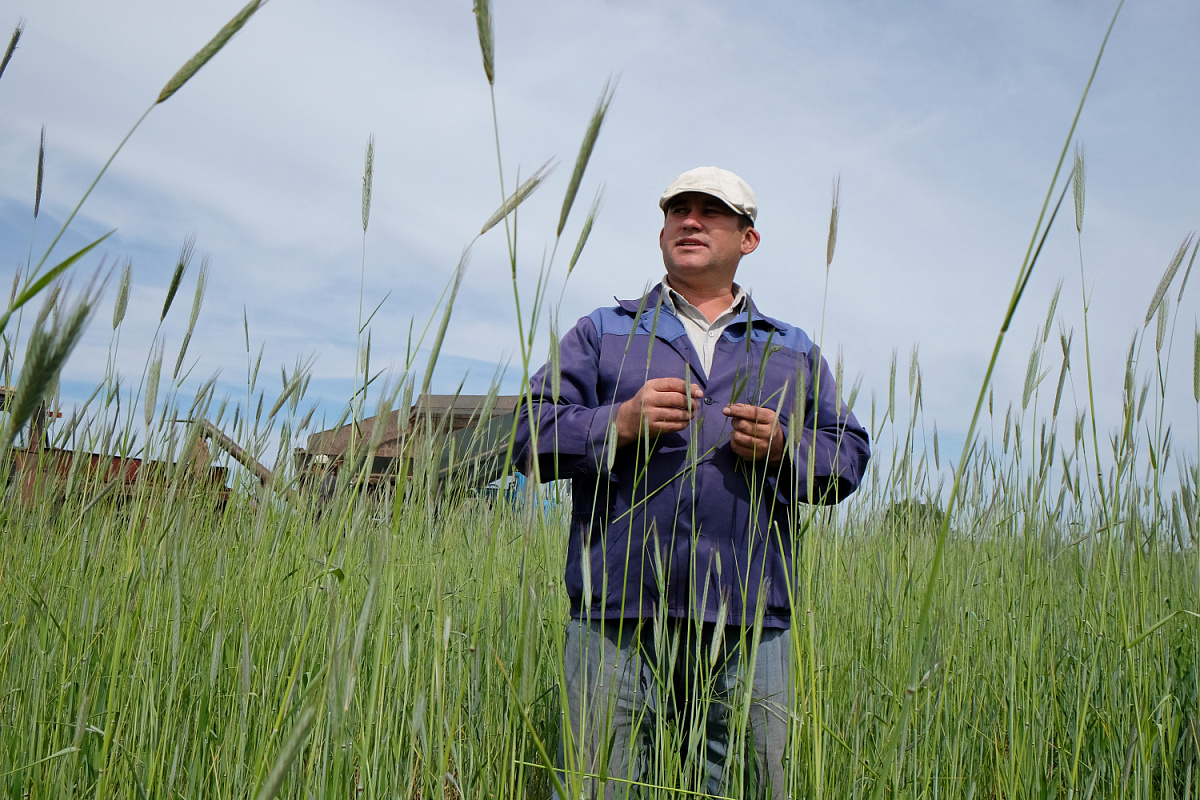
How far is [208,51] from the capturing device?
26.5 inches

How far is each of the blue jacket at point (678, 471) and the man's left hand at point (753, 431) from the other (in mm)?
47

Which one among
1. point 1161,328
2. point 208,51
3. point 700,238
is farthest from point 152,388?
point 1161,328

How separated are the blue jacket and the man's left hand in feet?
0.15

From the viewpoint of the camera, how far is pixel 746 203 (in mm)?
2023

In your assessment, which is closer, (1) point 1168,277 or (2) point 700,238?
(1) point 1168,277

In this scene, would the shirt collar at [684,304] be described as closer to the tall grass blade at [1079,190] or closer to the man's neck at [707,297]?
the man's neck at [707,297]

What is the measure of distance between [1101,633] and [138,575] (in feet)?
5.87

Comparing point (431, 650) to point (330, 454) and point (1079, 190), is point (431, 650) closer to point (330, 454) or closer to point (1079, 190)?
point (330, 454)

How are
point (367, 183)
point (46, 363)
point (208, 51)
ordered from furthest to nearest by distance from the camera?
1. point (367, 183)
2. point (208, 51)
3. point (46, 363)

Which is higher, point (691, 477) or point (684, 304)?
point (684, 304)

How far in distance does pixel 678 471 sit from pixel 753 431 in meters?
0.20

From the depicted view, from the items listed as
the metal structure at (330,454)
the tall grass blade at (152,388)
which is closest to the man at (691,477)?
the metal structure at (330,454)

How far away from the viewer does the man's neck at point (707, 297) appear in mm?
2051

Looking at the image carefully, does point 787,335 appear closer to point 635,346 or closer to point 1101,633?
point 635,346
